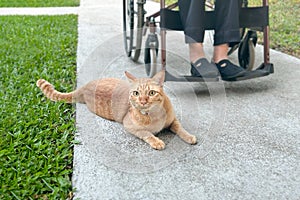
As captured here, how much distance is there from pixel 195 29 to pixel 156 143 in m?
0.89

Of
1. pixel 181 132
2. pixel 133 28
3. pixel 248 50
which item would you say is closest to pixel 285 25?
pixel 248 50

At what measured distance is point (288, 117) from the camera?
6.77 feet

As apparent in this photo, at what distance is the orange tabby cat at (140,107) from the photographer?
176 cm

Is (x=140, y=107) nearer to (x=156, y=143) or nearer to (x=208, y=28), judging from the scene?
(x=156, y=143)

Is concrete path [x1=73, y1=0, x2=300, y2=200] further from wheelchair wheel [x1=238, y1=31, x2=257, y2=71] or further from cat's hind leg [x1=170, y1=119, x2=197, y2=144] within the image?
wheelchair wheel [x1=238, y1=31, x2=257, y2=71]

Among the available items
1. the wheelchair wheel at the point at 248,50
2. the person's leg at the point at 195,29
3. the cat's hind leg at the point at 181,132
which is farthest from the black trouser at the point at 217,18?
the cat's hind leg at the point at 181,132

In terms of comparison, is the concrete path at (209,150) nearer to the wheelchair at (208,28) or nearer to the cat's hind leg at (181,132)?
the cat's hind leg at (181,132)

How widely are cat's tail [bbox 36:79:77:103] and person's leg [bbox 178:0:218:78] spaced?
0.74 metres

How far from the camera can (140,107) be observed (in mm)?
1755

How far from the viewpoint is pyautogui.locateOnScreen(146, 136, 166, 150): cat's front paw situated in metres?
1.73

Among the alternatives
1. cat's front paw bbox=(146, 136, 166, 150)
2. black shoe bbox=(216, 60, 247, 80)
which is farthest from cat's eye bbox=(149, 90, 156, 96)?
black shoe bbox=(216, 60, 247, 80)

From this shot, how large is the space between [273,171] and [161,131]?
570mm

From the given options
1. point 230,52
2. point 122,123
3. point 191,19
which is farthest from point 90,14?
point 122,123

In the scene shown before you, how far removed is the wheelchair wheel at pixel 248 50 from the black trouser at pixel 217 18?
0.31m
